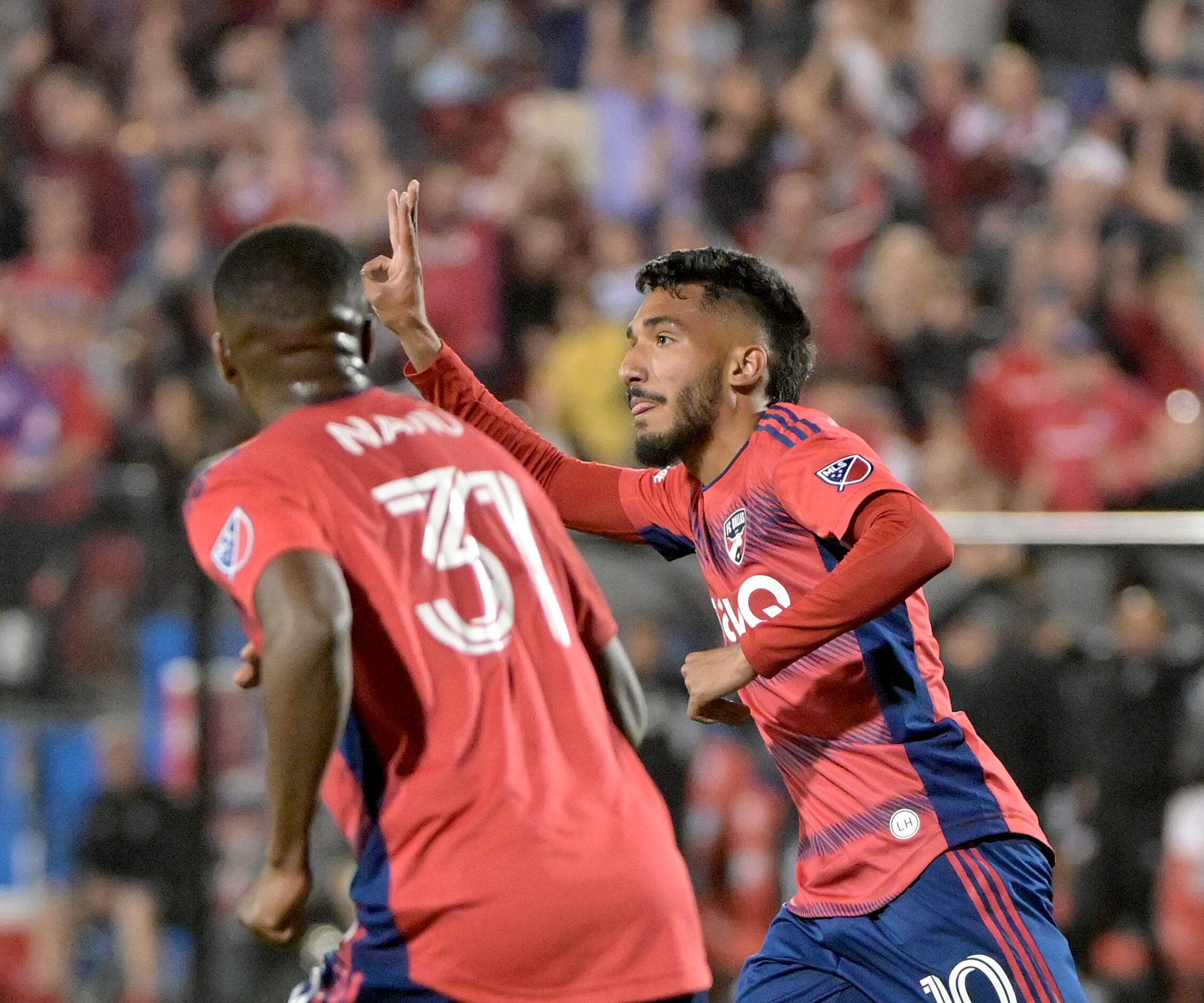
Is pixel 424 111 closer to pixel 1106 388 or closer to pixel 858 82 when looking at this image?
pixel 858 82

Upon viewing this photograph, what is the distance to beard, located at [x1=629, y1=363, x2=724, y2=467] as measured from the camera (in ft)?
11.2

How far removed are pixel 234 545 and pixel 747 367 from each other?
1370 mm

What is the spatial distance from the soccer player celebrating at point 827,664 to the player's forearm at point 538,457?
0.19 m

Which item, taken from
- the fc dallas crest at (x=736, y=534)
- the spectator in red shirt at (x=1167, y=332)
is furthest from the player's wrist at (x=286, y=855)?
the spectator in red shirt at (x=1167, y=332)

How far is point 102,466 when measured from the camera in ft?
24.6

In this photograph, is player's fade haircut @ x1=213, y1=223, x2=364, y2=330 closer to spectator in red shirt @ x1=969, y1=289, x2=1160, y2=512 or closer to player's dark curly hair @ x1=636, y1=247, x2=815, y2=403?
player's dark curly hair @ x1=636, y1=247, x2=815, y2=403

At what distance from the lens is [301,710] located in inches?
90.8

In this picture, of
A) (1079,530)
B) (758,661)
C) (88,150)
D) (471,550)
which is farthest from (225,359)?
(88,150)

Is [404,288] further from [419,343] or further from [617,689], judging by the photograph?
[617,689]

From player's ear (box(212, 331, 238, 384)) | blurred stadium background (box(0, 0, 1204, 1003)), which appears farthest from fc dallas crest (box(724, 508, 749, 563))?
blurred stadium background (box(0, 0, 1204, 1003))

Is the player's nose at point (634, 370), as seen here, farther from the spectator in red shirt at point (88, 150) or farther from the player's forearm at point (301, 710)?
the spectator in red shirt at point (88, 150)

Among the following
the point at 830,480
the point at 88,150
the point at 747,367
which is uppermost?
the point at 88,150

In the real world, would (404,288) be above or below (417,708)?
above

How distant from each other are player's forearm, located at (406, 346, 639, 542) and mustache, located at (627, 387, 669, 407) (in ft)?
1.32
